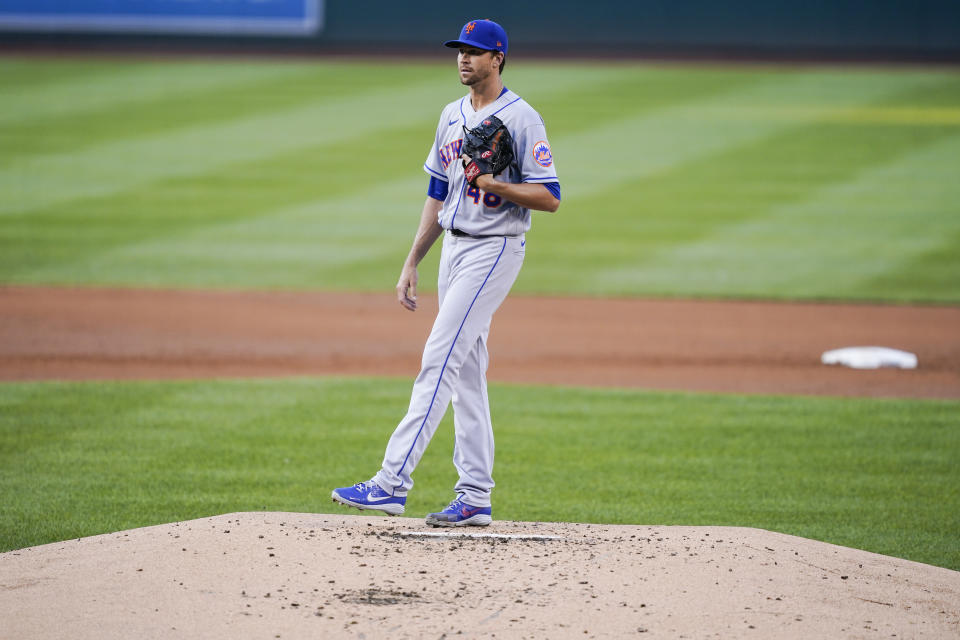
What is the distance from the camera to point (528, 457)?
287 inches

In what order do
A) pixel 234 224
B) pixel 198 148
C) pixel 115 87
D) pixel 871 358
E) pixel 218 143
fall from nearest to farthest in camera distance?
1. pixel 871 358
2. pixel 234 224
3. pixel 198 148
4. pixel 218 143
5. pixel 115 87

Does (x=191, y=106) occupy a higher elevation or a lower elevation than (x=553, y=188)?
higher

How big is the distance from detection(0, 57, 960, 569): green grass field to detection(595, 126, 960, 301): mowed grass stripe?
5 cm

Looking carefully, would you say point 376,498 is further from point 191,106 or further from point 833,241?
point 191,106

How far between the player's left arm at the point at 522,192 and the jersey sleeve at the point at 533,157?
43mm

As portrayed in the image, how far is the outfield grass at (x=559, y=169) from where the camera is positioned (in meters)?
13.0

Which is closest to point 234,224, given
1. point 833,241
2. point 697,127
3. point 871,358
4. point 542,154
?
point 833,241

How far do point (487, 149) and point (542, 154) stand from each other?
0.83 feet

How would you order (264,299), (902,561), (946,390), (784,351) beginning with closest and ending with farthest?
(902,561), (946,390), (784,351), (264,299)

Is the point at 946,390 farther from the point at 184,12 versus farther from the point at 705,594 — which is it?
the point at 184,12

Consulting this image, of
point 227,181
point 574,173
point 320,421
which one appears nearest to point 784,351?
point 320,421

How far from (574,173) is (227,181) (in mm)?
4788

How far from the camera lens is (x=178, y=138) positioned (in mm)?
19047

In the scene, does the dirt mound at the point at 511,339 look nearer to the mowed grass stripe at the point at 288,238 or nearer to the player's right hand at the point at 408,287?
the mowed grass stripe at the point at 288,238
